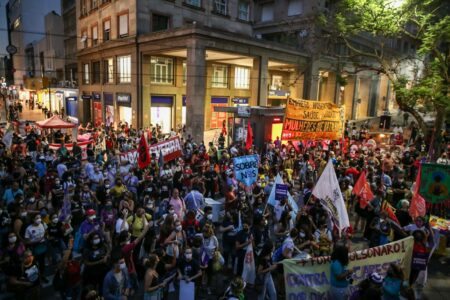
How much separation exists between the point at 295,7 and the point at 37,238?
37044mm

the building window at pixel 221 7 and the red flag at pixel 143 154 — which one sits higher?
the building window at pixel 221 7

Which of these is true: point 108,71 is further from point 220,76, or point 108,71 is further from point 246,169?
point 246,169

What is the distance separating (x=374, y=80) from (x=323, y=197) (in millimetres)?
43866

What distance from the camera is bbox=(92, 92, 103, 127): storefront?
1403 inches

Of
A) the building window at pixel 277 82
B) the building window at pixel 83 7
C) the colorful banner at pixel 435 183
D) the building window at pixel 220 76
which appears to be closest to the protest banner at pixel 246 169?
the colorful banner at pixel 435 183

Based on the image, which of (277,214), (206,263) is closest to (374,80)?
(277,214)

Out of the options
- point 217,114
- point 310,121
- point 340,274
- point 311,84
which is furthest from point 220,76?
point 340,274

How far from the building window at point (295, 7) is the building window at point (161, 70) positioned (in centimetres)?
1639

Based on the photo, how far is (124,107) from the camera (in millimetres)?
31422

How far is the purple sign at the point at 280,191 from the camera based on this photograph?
9.49 metres

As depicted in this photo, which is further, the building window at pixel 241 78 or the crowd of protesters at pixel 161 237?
the building window at pixel 241 78

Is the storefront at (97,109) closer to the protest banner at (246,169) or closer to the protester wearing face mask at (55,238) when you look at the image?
the protest banner at (246,169)

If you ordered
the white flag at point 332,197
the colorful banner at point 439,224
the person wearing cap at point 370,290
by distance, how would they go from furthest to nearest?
the colorful banner at point 439,224 < the white flag at point 332,197 < the person wearing cap at point 370,290

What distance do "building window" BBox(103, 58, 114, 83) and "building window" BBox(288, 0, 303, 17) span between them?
67.9 feet
